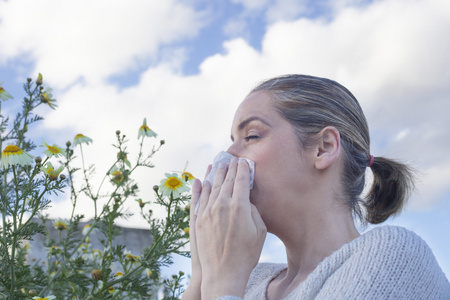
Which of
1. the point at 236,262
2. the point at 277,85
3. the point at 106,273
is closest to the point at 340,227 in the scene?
the point at 236,262

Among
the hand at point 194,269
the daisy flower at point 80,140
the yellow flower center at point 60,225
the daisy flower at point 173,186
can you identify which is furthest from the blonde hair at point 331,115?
the yellow flower center at point 60,225

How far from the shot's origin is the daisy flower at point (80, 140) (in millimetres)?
3021

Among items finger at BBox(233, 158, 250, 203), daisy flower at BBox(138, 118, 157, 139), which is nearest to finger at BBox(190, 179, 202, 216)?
finger at BBox(233, 158, 250, 203)

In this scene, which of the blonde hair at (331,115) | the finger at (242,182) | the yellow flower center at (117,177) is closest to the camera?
the finger at (242,182)

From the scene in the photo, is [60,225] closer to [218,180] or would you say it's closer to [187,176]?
[187,176]

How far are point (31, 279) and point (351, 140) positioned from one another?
161 cm

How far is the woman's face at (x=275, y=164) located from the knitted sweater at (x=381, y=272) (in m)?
0.25

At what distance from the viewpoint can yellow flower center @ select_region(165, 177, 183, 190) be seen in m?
2.46

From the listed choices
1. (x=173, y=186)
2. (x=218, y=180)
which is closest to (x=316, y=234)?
(x=218, y=180)

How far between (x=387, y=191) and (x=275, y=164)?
2.41 ft

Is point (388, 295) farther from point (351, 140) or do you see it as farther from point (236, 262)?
point (351, 140)

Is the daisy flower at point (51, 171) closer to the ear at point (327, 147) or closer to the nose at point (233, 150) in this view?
the nose at point (233, 150)

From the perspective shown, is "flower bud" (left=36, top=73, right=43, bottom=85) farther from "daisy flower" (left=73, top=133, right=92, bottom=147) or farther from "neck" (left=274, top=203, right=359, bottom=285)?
"neck" (left=274, top=203, right=359, bottom=285)

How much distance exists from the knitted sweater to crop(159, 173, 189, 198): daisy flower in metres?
0.94
